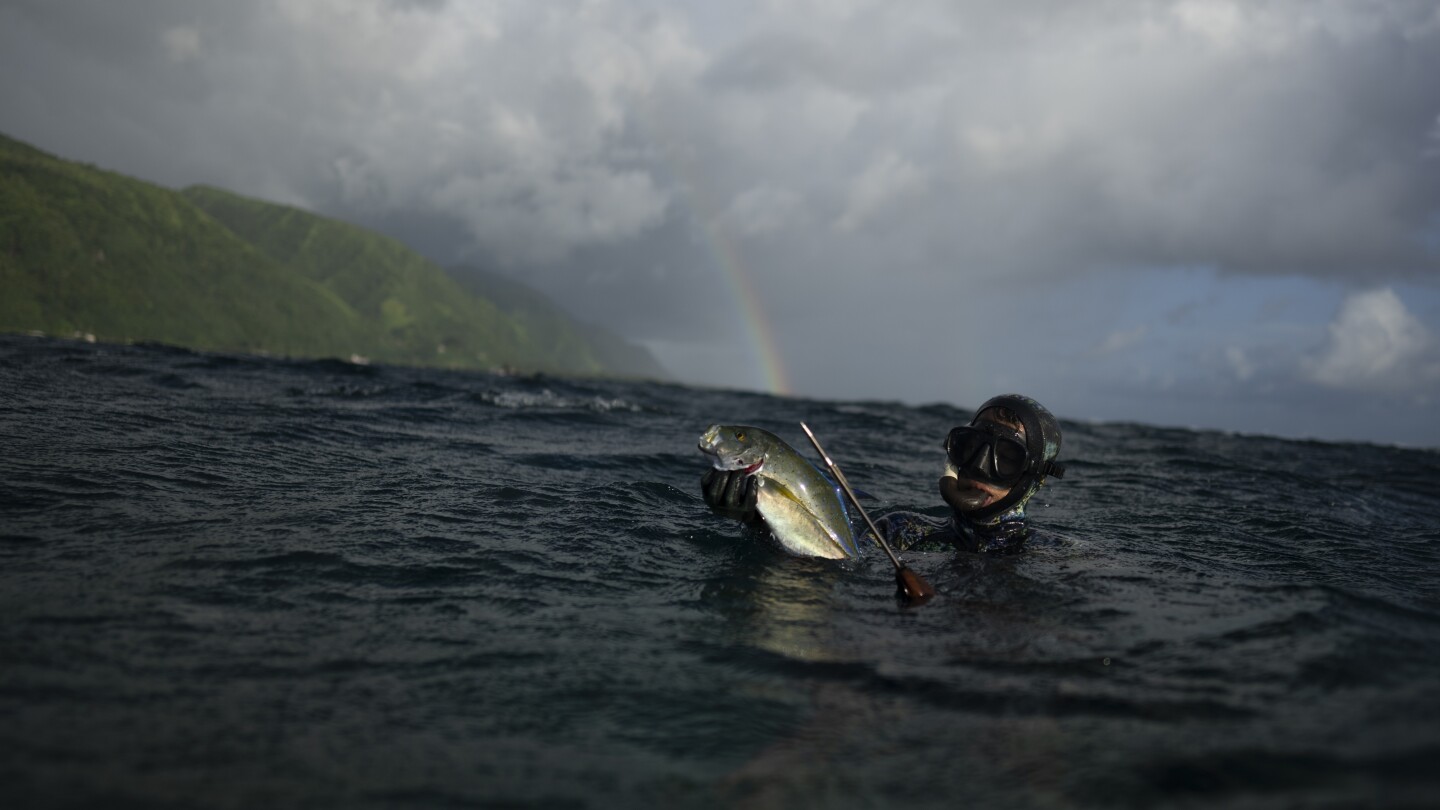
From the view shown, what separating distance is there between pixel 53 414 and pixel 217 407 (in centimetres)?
332

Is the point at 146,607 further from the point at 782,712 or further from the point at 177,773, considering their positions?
the point at 782,712

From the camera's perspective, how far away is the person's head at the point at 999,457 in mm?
7426

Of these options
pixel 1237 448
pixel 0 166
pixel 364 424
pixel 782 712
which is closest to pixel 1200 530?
pixel 782 712

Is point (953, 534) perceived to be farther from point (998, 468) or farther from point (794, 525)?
point (794, 525)

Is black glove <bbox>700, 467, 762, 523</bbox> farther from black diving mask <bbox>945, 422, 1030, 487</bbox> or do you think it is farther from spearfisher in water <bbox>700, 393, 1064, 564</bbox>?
black diving mask <bbox>945, 422, 1030, 487</bbox>

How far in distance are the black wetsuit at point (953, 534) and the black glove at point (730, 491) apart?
8.10ft

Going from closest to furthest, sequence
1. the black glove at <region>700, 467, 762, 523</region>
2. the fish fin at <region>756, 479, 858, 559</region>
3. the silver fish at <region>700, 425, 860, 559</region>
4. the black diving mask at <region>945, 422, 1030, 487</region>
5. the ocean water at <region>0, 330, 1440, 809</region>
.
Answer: the ocean water at <region>0, 330, 1440, 809</region>, the silver fish at <region>700, 425, 860, 559</region>, the black glove at <region>700, 467, 762, 523</region>, the fish fin at <region>756, 479, 858, 559</region>, the black diving mask at <region>945, 422, 1030, 487</region>

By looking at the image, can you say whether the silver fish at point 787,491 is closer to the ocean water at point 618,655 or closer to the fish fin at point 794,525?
the fish fin at point 794,525

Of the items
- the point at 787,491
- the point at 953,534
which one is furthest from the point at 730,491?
the point at 953,534

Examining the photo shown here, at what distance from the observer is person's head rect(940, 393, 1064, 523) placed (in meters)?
7.43

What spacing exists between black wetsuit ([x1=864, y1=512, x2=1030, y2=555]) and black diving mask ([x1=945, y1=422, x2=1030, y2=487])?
0.58 m

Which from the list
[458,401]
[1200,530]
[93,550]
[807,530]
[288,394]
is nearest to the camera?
[93,550]

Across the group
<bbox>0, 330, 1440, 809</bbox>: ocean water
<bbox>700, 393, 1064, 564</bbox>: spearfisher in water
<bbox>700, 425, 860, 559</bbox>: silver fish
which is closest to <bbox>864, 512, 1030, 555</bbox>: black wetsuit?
<bbox>700, 393, 1064, 564</bbox>: spearfisher in water

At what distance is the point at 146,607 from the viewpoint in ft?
14.9
